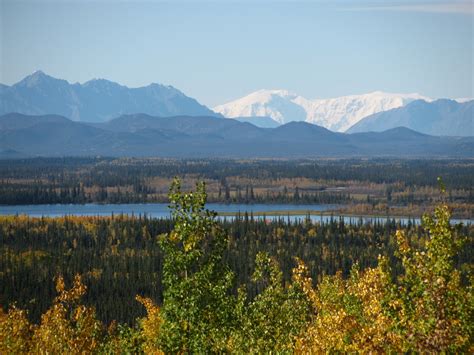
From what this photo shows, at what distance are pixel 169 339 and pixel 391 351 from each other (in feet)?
36.9

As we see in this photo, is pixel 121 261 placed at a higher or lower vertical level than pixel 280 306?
lower

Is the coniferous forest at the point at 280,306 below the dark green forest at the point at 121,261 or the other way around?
the other way around

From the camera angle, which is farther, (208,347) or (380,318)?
(208,347)

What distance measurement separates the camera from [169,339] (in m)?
40.2

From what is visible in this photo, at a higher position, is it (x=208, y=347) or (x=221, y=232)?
(x=221, y=232)

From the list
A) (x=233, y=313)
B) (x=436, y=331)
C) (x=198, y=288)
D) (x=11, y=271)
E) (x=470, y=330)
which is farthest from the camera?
(x=11, y=271)

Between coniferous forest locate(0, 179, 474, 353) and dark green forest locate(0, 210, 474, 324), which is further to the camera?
dark green forest locate(0, 210, 474, 324)

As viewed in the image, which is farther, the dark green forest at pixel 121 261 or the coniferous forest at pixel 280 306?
the dark green forest at pixel 121 261

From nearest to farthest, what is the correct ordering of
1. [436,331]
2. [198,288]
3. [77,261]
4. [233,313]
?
[436,331] → [198,288] → [233,313] → [77,261]

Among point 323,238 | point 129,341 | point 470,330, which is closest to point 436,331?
point 470,330

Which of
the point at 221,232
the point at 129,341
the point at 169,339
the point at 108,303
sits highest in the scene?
the point at 221,232

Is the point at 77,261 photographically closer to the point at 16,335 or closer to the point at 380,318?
the point at 16,335

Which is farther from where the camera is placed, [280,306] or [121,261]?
[121,261]

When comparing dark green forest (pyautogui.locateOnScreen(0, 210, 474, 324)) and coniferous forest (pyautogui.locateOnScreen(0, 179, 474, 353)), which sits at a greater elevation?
coniferous forest (pyautogui.locateOnScreen(0, 179, 474, 353))
